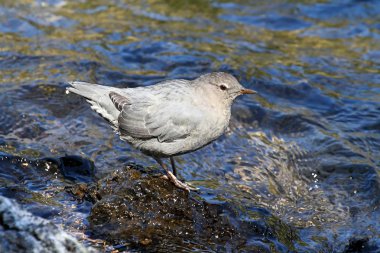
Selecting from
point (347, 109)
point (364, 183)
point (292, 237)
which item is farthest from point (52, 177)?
point (347, 109)

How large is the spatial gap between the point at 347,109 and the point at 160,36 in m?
3.46

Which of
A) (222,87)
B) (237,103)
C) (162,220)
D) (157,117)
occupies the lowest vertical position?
(237,103)

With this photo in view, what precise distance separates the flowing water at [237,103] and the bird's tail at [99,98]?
0.62m

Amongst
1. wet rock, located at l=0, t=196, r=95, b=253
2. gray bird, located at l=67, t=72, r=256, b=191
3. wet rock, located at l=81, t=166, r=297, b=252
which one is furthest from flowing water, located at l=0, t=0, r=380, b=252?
wet rock, located at l=0, t=196, r=95, b=253

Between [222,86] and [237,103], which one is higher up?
[222,86]

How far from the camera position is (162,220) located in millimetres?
4789

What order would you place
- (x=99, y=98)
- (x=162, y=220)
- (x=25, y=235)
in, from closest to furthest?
(x=25, y=235), (x=162, y=220), (x=99, y=98)

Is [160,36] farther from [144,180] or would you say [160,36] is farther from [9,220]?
[9,220]

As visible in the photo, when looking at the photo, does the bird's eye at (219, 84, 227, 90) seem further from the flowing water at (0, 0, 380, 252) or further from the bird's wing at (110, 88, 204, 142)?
the flowing water at (0, 0, 380, 252)

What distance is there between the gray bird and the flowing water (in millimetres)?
578

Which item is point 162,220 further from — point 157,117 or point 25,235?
point 25,235

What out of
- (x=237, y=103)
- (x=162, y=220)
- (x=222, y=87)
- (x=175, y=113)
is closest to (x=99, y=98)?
(x=175, y=113)

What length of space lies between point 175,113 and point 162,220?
1022mm

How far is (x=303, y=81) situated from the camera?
8773 millimetres
